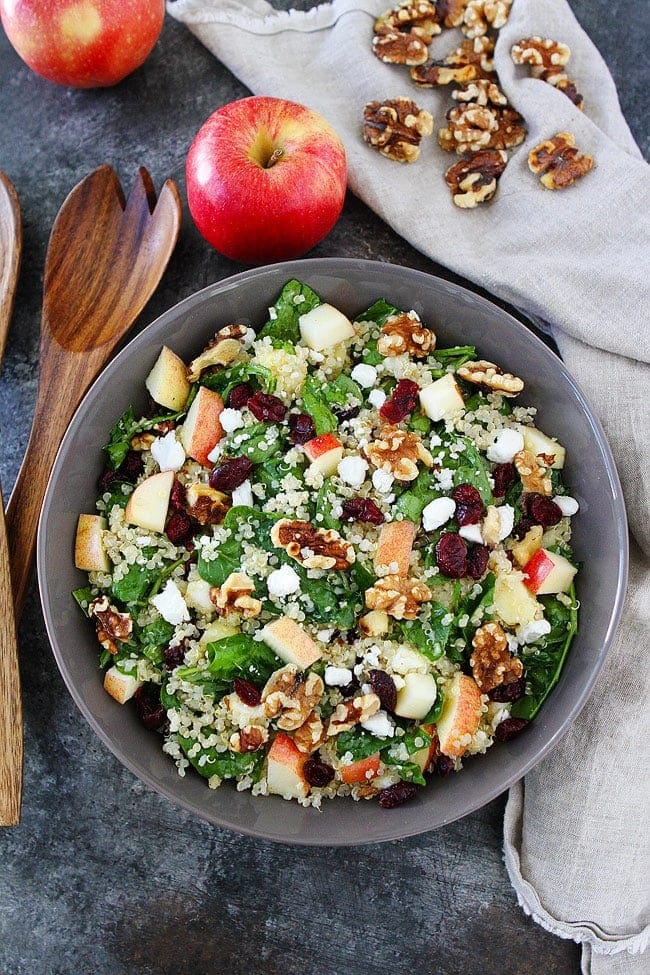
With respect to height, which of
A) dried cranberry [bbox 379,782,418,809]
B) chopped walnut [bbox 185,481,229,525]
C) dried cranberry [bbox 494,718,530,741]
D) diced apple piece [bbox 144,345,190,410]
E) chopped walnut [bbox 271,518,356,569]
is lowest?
dried cranberry [bbox 379,782,418,809]

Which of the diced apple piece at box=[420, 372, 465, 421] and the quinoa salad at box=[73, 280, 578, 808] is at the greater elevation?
the diced apple piece at box=[420, 372, 465, 421]

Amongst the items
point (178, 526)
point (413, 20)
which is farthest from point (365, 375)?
point (413, 20)

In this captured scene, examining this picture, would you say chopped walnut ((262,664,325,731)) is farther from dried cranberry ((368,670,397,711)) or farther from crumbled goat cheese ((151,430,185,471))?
crumbled goat cheese ((151,430,185,471))

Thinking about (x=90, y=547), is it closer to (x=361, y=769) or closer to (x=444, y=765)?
(x=361, y=769)

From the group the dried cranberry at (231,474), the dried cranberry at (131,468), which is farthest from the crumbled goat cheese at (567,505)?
the dried cranberry at (131,468)

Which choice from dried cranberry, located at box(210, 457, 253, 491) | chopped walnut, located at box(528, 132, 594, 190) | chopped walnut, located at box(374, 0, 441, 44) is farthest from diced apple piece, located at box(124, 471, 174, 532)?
chopped walnut, located at box(374, 0, 441, 44)

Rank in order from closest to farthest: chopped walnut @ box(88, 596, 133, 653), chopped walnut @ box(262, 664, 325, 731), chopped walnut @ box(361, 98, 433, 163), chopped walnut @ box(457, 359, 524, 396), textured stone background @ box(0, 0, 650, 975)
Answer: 1. chopped walnut @ box(262, 664, 325, 731)
2. chopped walnut @ box(88, 596, 133, 653)
3. chopped walnut @ box(457, 359, 524, 396)
4. textured stone background @ box(0, 0, 650, 975)
5. chopped walnut @ box(361, 98, 433, 163)

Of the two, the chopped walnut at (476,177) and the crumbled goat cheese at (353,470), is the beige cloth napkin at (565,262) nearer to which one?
the chopped walnut at (476,177)
